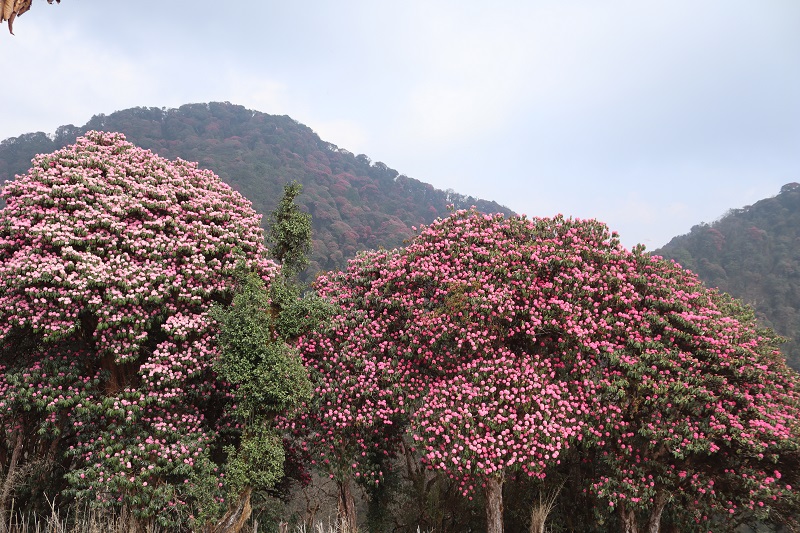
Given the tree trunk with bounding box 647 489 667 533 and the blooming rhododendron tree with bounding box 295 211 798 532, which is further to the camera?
the tree trunk with bounding box 647 489 667 533

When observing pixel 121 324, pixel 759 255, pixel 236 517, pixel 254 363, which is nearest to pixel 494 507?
pixel 236 517

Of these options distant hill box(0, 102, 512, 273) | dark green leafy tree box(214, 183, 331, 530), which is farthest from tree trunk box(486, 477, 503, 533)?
distant hill box(0, 102, 512, 273)

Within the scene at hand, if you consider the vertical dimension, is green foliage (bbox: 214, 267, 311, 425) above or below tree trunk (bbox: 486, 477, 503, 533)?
above

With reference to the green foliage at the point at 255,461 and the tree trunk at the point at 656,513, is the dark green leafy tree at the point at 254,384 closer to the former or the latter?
the green foliage at the point at 255,461

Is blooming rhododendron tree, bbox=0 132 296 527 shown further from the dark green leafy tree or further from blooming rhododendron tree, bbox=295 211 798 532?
blooming rhododendron tree, bbox=295 211 798 532

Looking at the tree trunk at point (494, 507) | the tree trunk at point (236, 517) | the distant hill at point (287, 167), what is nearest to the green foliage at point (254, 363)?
the tree trunk at point (236, 517)

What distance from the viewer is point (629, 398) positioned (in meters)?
9.42

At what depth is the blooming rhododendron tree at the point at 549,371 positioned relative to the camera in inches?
348

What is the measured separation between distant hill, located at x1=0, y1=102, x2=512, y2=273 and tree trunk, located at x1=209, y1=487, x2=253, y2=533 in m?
35.1

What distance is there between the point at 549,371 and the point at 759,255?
139 feet

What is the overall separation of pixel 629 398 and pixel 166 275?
10.0 metres

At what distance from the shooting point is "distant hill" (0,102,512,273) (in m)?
55.0

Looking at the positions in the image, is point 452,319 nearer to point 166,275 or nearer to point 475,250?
point 475,250

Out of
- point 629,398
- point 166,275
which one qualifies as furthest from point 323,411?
point 629,398
